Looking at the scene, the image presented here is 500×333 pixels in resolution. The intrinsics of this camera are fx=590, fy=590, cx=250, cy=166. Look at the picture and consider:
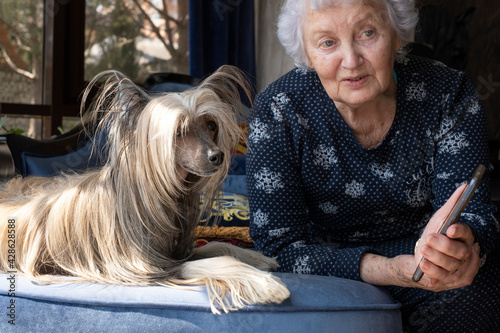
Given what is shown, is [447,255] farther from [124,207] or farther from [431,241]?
[124,207]

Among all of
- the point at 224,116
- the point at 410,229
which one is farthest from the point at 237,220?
the point at 224,116

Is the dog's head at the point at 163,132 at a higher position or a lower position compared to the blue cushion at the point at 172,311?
higher

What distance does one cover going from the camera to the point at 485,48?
463 cm

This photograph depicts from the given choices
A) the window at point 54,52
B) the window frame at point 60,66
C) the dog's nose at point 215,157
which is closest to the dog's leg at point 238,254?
the dog's nose at point 215,157

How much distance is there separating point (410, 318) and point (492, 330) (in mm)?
215

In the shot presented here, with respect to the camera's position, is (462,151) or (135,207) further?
(462,151)

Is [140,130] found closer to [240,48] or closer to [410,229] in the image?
[410,229]

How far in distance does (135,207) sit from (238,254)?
13.4 inches

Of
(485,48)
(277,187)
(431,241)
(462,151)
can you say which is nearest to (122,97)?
(277,187)

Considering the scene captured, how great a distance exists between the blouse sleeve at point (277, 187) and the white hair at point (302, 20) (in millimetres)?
164

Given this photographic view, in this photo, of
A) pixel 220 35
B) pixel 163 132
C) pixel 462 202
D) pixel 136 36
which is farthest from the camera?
pixel 136 36

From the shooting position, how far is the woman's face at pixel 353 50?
56.2 inches

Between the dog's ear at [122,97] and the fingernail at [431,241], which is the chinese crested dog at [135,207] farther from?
the fingernail at [431,241]

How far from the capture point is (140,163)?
1.26m
